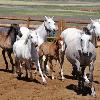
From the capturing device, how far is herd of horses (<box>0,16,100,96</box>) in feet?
32.3

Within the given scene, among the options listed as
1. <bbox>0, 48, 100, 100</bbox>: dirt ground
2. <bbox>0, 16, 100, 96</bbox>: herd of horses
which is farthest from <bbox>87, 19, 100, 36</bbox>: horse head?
<bbox>0, 48, 100, 100</bbox>: dirt ground

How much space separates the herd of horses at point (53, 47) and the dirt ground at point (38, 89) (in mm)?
252

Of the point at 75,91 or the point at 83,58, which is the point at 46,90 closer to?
the point at 75,91

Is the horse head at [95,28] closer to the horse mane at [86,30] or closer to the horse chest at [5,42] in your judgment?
the horse mane at [86,30]

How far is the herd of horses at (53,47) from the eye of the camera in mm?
9852

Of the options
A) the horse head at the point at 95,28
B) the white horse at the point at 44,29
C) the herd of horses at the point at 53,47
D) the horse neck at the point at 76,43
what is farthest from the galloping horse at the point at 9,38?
the horse head at the point at 95,28

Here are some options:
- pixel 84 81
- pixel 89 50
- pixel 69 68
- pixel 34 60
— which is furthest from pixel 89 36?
pixel 69 68

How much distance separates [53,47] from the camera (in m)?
12.0

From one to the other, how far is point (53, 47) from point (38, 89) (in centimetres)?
189

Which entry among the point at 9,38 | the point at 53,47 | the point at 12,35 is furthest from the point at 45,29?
the point at 9,38

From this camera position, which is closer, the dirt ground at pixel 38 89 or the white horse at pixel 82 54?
the white horse at pixel 82 54

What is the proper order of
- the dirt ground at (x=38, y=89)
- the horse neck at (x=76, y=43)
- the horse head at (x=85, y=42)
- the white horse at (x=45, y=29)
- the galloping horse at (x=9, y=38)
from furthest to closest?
the galloping horse at (x=9, y=38) < the white horse at (x=45, y=29) < the horse neck at (x=76, y=43) < the dirt ground at (x=38, y=89) < the horse head at (x=85, y=42)

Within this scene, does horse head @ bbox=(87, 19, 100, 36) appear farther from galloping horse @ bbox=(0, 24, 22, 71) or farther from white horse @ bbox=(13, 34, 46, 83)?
galloping horse @ bbox=(0, 24, 22, 71)

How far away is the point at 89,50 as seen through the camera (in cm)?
962
